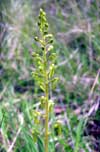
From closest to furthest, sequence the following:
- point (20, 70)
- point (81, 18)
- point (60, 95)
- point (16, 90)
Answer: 1. point (60, 95)
2. point (16, 90)
3. point (20, 70)
4. point (81, 18)

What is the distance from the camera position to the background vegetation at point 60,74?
191 centimetres

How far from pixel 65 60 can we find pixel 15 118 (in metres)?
0.98

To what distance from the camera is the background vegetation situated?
1.91 meters

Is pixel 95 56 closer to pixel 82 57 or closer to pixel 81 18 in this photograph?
pixel 82 57

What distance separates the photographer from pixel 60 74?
9.07ft

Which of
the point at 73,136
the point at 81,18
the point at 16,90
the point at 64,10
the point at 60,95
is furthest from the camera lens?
the point at 64,10

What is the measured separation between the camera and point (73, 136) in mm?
1946

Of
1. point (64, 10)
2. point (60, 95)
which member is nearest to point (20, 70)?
point (60, 95)

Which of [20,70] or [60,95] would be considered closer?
[60,95]

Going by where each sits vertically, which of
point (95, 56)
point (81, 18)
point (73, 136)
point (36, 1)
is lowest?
point (73, 136)

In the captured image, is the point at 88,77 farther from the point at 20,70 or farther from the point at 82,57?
the point at 20,70

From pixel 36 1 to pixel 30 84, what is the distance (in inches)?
49.1

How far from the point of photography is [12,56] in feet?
10.3

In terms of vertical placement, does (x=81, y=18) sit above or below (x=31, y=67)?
above
